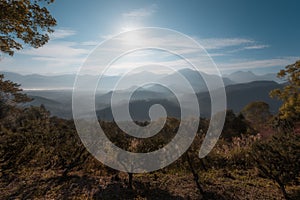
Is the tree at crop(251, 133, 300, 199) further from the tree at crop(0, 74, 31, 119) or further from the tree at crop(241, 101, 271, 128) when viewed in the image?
the tree at crop(241, 101, 271, 128)

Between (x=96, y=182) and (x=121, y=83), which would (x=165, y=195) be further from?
(x=121, y=83)

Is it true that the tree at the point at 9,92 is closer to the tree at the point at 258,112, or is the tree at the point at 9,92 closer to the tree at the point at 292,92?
the tree at the point at 292,92

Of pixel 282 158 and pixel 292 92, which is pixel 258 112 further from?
pixel 282 158

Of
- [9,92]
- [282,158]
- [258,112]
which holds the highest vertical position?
[9,92]

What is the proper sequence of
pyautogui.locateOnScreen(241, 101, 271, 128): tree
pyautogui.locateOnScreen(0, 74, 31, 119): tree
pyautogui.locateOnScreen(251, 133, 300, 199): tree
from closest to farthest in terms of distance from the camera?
pyautogui.locateOnScreen(251, 133, 300, 199): tree
pyautogui.locateOnScreen(0, 74, 31, 119): tree
pyautogui.locateOnScreen(241, 101, 271, 128): tree

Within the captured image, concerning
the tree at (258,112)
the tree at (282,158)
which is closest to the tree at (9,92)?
the tree at (282,158)

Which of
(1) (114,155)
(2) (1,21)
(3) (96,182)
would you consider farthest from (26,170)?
(2) (1,21)

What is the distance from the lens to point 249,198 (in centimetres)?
640

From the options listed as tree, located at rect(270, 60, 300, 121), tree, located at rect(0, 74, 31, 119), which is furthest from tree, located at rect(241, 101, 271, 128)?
tree, located at rect(0, 74, 31, 119)

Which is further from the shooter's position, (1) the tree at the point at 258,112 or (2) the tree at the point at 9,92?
(1) the tree at the point at 258,112

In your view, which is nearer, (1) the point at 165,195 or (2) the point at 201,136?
(1) the point at 165,195

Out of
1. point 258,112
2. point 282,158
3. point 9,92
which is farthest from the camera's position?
point 258,112

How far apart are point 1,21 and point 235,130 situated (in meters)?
25.5

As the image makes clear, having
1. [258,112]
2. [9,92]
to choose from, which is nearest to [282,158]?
[9,92]
